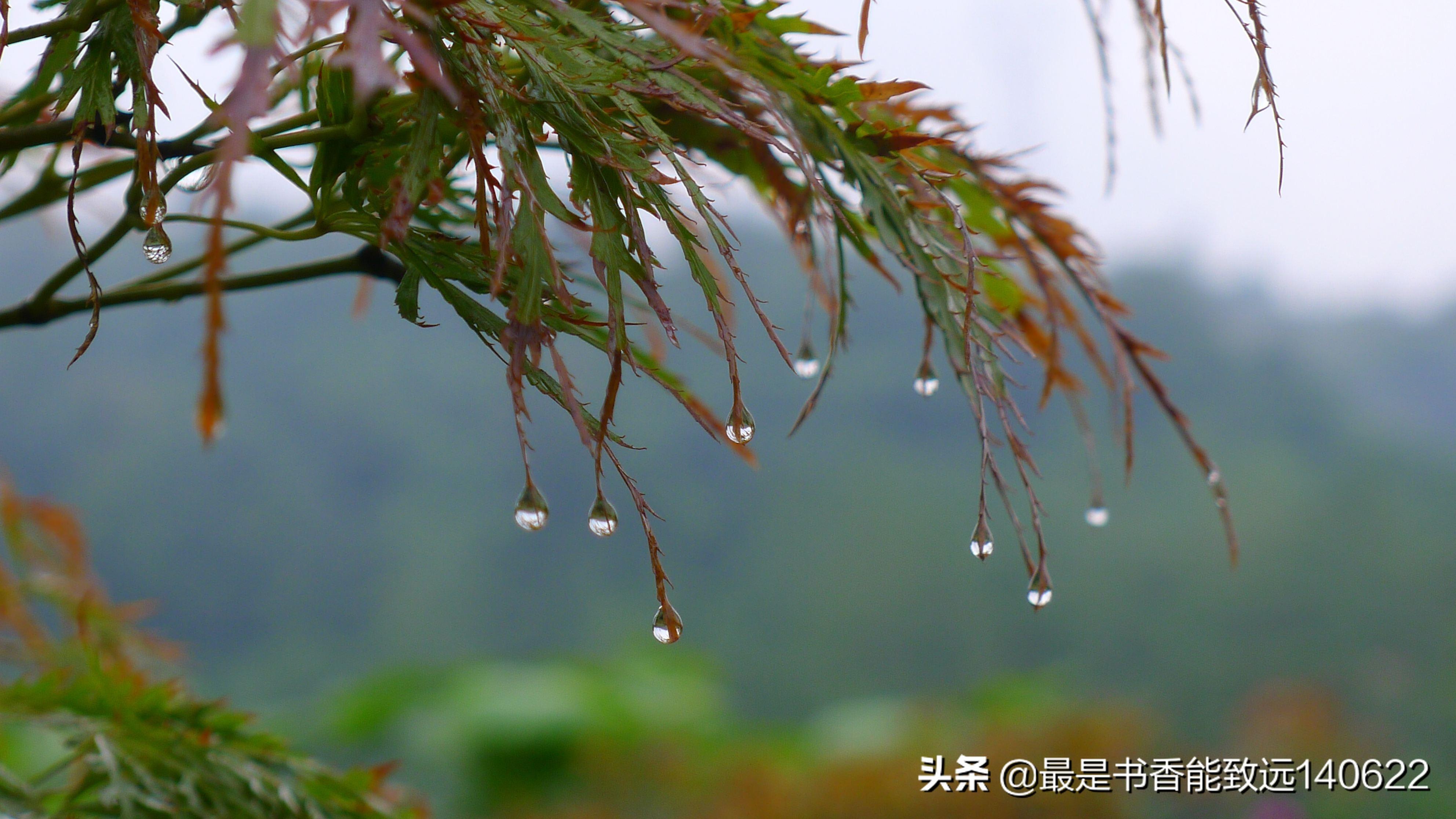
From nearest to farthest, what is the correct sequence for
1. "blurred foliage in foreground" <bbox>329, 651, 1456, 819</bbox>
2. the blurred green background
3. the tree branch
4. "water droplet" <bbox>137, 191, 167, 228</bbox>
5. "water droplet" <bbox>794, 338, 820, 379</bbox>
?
1. "water droplet" <bbox>137, 191, 167, 228</bbox>
2. the tree branch
3. "water droplet" <bbox>794, 338, 820, 379</bbox>
4. "blurred foliage in foreground" <bbox>329, 651, 1456, 819</bbox>
5. the blurred green background

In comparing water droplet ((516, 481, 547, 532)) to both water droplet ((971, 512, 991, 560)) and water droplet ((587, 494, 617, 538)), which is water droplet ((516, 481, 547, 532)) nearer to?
water droplet ((587, 494, 617, 538))

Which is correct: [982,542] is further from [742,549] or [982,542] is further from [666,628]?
[742,549]

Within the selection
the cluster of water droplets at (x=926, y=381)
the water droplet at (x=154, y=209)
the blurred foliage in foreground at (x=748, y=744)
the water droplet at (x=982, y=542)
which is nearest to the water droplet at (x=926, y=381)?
the cluster of water droplets at (x=926, y=381)

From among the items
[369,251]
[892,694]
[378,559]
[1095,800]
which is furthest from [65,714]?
[378,559]

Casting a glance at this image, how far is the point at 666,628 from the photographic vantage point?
38 cm

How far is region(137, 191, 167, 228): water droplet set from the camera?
0.33 m

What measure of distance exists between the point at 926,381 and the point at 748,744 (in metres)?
5.48

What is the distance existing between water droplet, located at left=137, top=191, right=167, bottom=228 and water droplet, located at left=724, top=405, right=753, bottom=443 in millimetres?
212

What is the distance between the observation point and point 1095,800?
10.6 feet

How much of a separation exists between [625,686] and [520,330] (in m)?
5.82

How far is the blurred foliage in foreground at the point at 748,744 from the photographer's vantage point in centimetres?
357

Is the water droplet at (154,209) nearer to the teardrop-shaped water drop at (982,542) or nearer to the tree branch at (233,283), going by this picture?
the tree branch at (233,283)

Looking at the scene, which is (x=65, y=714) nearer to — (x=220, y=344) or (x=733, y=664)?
(x=220, y=344)

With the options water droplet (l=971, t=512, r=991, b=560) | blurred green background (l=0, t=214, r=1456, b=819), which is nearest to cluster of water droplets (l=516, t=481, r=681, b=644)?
water droplet (l=971, t=512, r=991, b=560)
